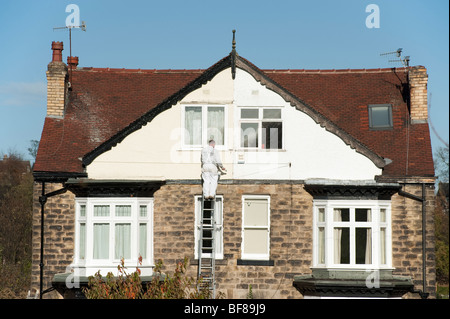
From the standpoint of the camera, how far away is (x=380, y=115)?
A: 27328 millimetres

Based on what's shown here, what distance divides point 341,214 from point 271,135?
3.45m

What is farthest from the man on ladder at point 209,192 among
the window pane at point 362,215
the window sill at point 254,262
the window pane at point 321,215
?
the window pane at point 362,215

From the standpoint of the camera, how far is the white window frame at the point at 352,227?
24156mm

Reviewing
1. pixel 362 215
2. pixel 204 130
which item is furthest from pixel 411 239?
pixel 204 130

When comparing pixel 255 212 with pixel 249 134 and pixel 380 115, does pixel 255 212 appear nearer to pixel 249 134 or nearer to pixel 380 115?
pixel 249 134

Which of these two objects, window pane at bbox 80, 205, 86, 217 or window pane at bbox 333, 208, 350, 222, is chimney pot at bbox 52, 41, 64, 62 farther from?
window pane at bbox 333, 208, 350, 222

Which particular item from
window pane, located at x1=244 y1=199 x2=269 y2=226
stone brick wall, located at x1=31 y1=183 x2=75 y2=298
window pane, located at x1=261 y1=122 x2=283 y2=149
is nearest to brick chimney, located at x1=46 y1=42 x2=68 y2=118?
stone brick wall, located at x1=31 y1=183 x2=75 y2=298

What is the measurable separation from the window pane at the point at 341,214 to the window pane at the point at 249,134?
11.2 ft

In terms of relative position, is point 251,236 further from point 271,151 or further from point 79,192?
point 79,192

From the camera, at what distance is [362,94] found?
2828cm

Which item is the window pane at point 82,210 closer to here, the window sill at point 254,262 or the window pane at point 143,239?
the window pane at point 143,239

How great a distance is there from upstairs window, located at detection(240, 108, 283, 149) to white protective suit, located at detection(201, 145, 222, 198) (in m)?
1.17
